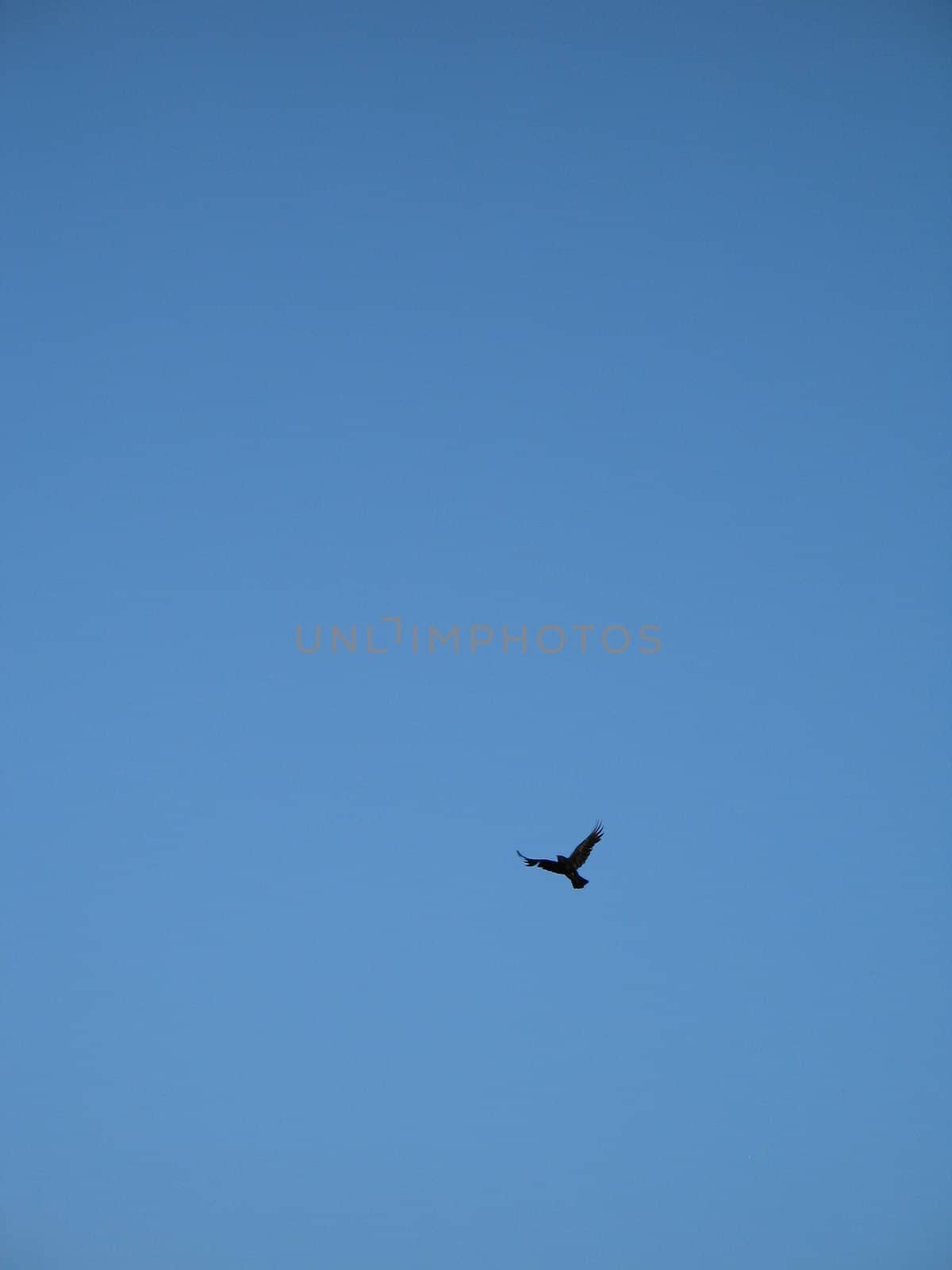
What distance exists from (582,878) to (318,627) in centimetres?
283

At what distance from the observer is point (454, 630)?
10.9m

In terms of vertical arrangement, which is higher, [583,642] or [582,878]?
[583,642]

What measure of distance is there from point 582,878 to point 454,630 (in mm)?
2277

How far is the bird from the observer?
9.57 metres

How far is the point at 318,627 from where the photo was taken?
1083 cm

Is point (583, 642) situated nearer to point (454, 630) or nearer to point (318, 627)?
point (454, 630)

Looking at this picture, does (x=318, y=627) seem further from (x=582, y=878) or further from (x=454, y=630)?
(x=582, y=878)

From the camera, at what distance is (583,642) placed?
35.7ft

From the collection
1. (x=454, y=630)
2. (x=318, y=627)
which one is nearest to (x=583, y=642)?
(x=454, y=630)

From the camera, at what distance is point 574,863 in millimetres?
9625

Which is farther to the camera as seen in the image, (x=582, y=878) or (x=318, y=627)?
(x=318, y=627)

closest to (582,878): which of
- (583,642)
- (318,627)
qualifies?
(583,642)

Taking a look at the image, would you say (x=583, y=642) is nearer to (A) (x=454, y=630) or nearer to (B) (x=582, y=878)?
(A) (x=454, y=630)

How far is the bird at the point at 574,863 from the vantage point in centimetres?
957
